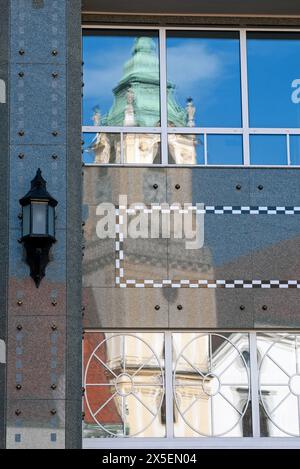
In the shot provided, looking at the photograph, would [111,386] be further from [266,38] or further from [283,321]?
[266,38]

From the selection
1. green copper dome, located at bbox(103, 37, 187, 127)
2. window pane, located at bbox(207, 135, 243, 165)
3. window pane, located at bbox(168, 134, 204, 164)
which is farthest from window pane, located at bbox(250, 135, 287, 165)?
green copper dome, located at bbox(103, 37, 187, 127)

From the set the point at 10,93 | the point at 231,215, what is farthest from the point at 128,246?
the point at 10,93

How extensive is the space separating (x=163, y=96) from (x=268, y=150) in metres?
1.24

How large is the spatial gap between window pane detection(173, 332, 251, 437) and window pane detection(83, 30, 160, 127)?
2.38m

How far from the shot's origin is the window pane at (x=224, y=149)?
13.3 m

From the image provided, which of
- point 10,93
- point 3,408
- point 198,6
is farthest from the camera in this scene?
point 198,6

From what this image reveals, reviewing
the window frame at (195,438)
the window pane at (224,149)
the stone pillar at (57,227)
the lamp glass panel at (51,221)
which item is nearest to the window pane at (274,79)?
the window pane at (224,149)

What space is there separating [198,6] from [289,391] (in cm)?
411

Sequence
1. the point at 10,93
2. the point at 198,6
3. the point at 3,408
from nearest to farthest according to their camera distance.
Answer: the point at 3,408, the point at 10,93, the point at 198,6

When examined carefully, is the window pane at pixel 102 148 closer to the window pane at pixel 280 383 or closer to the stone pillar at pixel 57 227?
the stone pillar at pixel 57 227

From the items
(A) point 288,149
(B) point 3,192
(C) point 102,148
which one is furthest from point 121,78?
(B) point 3,192

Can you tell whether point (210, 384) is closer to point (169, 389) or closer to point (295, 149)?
point (169, 389)

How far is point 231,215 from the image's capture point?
42.6 ft

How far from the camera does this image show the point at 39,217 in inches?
462
